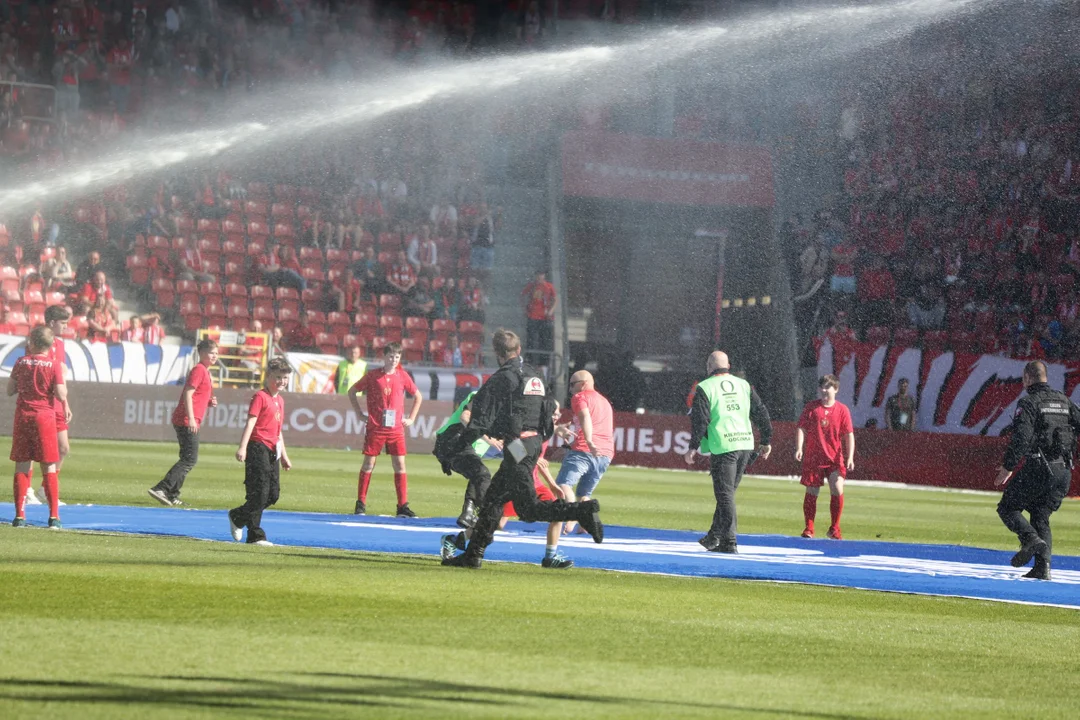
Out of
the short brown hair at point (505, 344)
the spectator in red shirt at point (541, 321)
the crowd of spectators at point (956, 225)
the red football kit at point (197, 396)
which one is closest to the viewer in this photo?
the short brown hair at point (505, 344)

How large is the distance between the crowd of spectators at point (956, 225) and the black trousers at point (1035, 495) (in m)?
20.3

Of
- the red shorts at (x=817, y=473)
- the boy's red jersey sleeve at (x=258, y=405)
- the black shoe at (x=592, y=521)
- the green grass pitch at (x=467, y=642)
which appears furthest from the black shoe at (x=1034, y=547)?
the boy's red jersey sleeve at (x=258, y=405)

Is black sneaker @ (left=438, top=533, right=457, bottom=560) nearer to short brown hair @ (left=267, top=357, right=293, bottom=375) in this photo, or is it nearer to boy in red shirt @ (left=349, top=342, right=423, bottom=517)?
short brown hair @ (left=267, top=357, right=293, bottom=375)

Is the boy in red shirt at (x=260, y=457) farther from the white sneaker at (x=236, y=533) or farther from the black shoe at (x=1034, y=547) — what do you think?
the black shoe at (x=1034, y=547)

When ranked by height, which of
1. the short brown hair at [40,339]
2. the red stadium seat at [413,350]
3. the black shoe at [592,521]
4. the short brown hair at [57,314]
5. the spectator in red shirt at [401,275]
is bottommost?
the black shoe at [592,521]

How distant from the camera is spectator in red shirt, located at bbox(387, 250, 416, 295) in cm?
3650

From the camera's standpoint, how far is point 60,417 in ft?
46.5

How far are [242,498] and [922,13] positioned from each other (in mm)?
26456

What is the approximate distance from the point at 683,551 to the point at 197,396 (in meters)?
6.03

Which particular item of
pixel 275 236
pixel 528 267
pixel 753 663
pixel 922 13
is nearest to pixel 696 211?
pixel 528 267

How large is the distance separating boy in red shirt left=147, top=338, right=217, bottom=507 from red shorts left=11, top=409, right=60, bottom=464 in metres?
3.02

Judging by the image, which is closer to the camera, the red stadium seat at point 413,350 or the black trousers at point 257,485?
the black trousers at point 257,485

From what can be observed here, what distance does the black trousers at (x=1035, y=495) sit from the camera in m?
13.1

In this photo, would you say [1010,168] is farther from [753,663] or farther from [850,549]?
[753,663]
